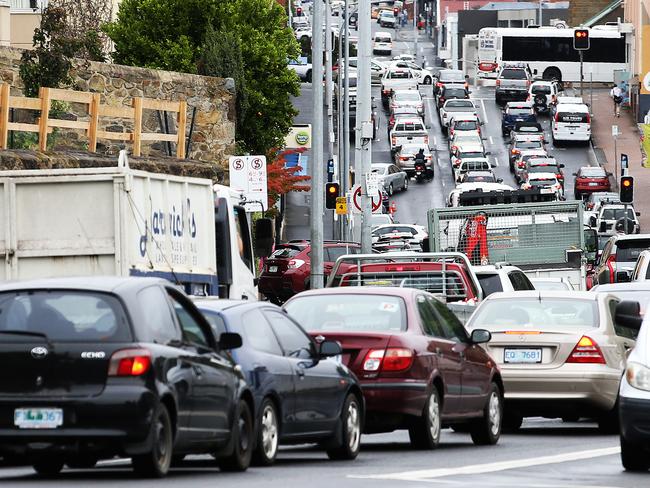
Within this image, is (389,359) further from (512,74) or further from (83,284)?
(512,74)

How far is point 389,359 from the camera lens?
1511 cm

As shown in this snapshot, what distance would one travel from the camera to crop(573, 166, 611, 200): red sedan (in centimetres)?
8150

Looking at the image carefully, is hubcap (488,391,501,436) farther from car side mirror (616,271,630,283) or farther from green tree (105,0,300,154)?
Result: green tree (105,0,300,154)

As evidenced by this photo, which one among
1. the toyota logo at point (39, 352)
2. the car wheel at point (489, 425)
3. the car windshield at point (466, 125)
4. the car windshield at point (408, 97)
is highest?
the car windshield at point (408, 97)

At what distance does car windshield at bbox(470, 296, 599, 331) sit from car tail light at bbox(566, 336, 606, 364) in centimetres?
44

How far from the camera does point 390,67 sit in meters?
115

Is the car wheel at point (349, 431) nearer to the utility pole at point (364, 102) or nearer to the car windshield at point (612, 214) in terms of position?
the utility pole at point (364, 102)

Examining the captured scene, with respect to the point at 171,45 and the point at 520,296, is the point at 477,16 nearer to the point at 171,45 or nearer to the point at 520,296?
the point at 171,45

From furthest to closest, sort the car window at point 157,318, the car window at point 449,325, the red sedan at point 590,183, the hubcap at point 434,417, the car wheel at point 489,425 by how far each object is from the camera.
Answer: the red sedan at point 590,183 < the car wheel at point 489,425 < the car window at point 449,325 < the hubcap at point 434,417 < the car window at point 157,318

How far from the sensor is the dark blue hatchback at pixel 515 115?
9838cm

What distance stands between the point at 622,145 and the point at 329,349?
87.7 m

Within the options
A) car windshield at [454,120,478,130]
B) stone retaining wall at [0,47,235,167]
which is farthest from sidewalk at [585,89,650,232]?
stone retaining wall at [0,47,235,167]

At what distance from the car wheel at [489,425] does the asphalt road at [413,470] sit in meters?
0.12

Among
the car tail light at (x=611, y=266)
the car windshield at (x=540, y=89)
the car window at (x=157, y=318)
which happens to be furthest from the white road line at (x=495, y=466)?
the car windshield at (x=540, y=89)
